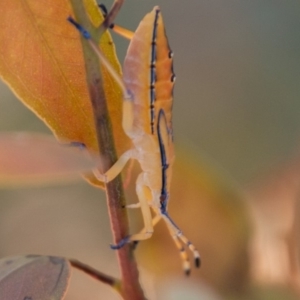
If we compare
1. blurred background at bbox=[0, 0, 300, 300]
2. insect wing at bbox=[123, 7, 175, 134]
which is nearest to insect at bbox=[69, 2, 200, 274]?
insect wing at bbox=[123, 7, 175, 134]

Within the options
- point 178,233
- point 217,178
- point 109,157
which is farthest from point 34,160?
point 217,178

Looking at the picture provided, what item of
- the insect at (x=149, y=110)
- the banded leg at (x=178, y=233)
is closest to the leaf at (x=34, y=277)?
the insect at (x=149, y=110)

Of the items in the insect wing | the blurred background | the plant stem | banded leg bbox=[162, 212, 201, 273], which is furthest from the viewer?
the blurred background

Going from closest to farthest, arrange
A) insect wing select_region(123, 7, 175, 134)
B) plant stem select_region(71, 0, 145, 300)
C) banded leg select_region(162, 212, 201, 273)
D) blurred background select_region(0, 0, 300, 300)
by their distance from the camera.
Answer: plant stem select_region(71, 0, 145, 300), insect wing select_region(123, 7, 175, 134), banded leg select_region(162, 212, 201, 273), blurred background select_region(0, 0, 300, 300)

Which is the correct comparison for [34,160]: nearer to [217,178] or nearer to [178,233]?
[178,233]

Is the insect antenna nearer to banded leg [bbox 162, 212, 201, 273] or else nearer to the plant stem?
the plant stem

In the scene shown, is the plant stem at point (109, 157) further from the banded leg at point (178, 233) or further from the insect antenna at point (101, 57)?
the banded leg at point (178, 233)
